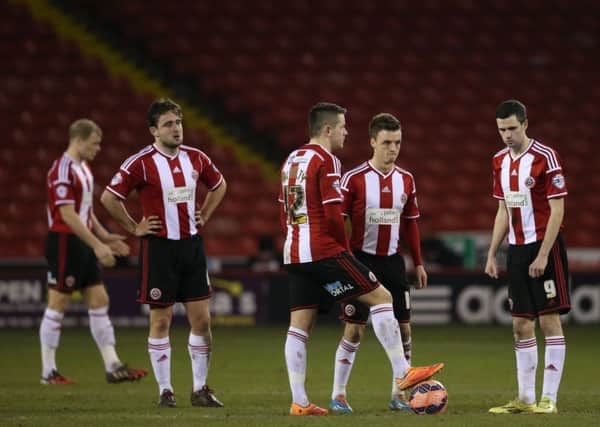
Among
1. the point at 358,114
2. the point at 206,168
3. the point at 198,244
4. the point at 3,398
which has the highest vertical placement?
the point at 358,114

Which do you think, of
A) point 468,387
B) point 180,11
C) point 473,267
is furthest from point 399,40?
point 468,387

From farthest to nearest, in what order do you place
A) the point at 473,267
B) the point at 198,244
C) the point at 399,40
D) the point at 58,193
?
the point at 399,40, the point at 473,267, the point at 58,193, the point at 198,244

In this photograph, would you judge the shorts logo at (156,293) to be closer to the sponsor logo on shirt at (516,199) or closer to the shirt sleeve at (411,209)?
the shirt sleeve at (411,209)

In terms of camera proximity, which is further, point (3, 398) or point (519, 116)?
point (3, 398)

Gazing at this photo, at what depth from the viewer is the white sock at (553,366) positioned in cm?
714

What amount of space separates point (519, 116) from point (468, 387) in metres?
2.71

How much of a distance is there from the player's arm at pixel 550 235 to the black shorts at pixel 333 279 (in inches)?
41.0

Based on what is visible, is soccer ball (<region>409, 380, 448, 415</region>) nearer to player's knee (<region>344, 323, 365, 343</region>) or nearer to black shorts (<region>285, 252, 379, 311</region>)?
black shorts (<region>285, 252, 379, 311</region>)

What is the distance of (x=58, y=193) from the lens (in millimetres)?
8766

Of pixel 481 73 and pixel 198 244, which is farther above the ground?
pixel 481 73

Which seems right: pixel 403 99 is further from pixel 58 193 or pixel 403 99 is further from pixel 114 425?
pixel 114 425

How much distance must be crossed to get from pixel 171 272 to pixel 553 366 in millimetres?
2649

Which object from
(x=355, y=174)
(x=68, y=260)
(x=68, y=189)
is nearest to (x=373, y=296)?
(x=355, y=174)

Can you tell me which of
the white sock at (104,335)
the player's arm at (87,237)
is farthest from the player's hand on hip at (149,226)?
the white sock at (104,335)
